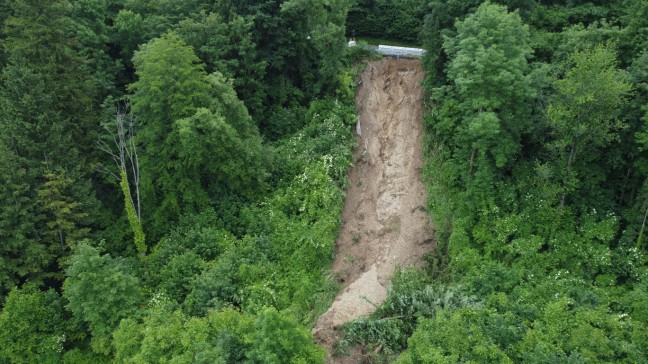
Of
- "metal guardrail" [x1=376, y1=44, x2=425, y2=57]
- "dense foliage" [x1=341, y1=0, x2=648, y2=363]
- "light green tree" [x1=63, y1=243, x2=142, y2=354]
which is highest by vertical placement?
"metal guardrail" [x1=376, y1=44, x2=425, y2=57]

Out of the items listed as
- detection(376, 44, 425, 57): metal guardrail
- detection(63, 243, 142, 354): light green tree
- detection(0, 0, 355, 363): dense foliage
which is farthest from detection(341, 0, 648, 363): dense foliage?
detection(63, 243, 142, 354): light green tree

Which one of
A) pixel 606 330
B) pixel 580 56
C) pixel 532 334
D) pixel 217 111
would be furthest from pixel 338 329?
pixel 580 56

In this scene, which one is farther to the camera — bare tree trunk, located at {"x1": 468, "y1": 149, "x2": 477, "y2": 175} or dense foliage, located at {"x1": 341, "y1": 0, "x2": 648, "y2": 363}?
bare tree trunk, located at {"x1": 468, "y1": 149, "x2": 477, "y2": 175}

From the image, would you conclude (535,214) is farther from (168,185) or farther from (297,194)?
(168,185)

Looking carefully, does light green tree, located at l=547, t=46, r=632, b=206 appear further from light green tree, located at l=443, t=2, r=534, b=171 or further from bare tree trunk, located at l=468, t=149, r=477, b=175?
bare tree trunk, located at l=468, t=149, r=477, b=175

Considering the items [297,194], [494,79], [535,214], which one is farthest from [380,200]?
[494,79]

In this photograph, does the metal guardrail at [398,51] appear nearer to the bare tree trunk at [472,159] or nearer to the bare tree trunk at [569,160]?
the bare tree trunk at [472,159]

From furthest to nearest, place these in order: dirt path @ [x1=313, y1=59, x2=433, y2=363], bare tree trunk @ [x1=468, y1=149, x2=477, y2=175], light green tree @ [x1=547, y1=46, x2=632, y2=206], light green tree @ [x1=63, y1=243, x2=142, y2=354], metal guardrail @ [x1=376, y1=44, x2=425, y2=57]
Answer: metal guardrail @ [x1=376, y1=44, x2=425, y2=57] < bare tree trunk @ [x1=468, y1=149, x2=477, y2=175] < dirt path @ [x1=313, y1=59, x2=433, y2=363] < light green tree @ [x1=63, y1=243, x2=142, y2=354] < light green tree @ [x1=547, y1=46, x2=632, y2=206]

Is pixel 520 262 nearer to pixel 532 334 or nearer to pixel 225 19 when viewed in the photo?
pixel 532 334
